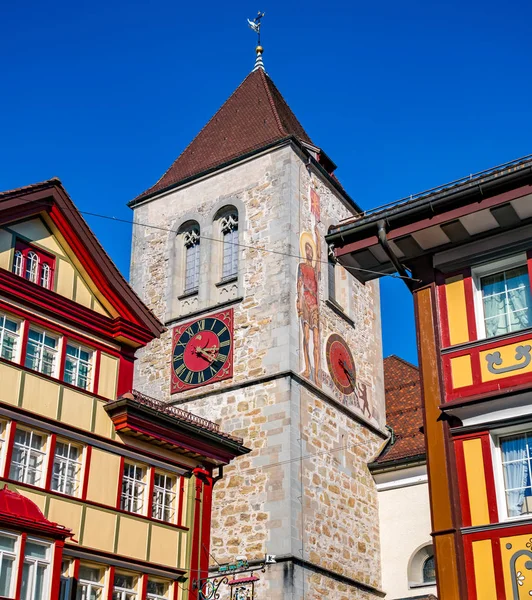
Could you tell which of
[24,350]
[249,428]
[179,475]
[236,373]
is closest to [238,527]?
[249,428]

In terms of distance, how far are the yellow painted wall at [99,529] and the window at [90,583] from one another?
30cm

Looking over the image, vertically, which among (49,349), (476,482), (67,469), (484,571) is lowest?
(484,571)

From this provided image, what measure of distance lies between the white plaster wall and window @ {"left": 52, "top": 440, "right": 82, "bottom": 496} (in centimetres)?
1156

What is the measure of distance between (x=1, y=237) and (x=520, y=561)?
329 inches

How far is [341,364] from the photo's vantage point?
2506 cm

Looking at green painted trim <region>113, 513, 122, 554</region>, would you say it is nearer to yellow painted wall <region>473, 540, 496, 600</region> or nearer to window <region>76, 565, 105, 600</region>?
window <region>76, 565, 105, 600</region>

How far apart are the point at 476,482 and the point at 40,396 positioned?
598cm

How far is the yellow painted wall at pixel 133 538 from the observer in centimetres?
1381

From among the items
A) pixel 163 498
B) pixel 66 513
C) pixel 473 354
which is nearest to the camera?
pixel 473 354

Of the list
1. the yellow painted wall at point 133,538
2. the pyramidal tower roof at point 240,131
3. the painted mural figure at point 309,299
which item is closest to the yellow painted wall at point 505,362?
the yellow painted wall at point 133,538

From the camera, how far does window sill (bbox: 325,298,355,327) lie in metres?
25.4

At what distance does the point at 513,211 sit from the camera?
11.9 metres

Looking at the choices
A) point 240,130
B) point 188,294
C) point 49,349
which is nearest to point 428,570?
point 188,294

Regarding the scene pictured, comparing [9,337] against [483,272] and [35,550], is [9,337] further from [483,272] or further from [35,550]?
[483,272]
